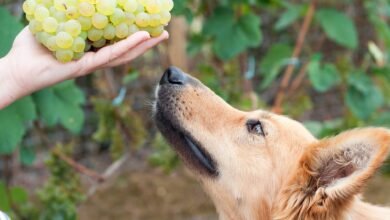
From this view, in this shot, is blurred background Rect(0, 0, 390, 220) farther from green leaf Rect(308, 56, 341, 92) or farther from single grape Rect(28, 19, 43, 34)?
single grape Rect(28, 19, 43, 34)

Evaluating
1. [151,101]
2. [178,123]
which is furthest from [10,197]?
[178,123]

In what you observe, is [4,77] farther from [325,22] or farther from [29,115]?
[325,22]

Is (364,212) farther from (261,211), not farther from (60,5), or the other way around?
(60,5)

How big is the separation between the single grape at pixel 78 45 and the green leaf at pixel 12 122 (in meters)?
0.95

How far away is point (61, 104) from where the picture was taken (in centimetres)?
301

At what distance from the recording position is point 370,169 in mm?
1906

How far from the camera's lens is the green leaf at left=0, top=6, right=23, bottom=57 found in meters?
2.46

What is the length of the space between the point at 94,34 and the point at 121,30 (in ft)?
0.26

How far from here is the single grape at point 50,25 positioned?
182 centimetres

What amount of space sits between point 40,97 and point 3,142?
1.04 feet

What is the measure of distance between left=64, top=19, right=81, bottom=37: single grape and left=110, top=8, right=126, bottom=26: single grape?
0.10 metres

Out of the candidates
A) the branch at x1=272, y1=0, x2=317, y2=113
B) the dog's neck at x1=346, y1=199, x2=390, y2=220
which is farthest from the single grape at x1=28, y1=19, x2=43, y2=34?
the branch at x1=272, y1=0, x2=317, y2=113

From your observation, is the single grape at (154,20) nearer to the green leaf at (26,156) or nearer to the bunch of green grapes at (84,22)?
the bunch of green grapes at (84,22)

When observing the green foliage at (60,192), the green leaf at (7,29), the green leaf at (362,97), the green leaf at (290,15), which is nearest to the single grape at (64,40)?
the green leaf at (7,29)
